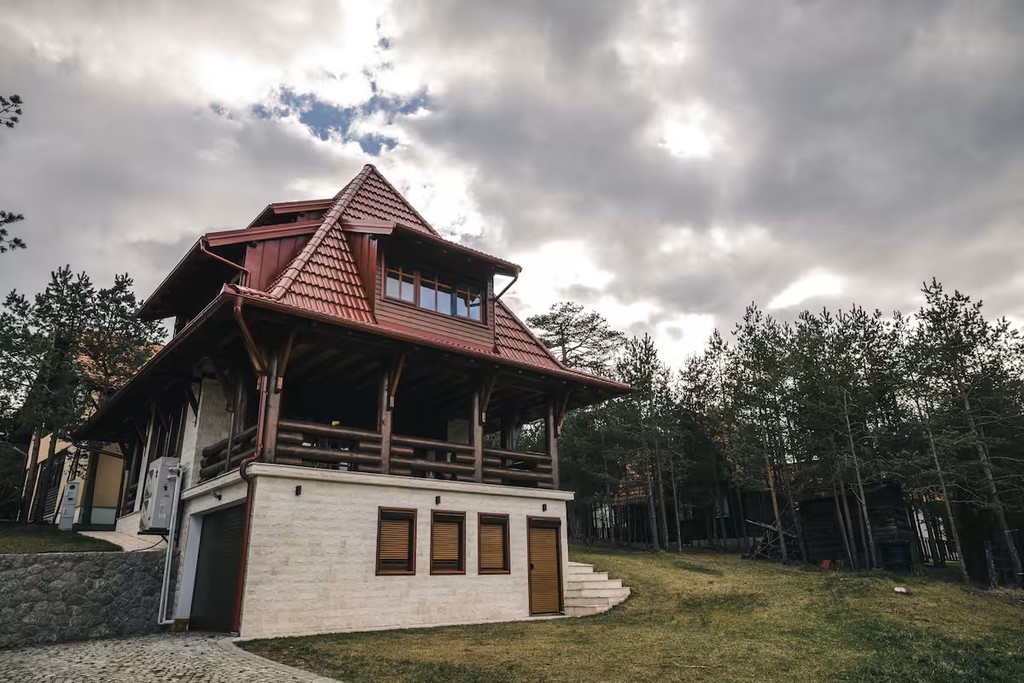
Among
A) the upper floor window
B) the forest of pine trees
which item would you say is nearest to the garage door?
the upper floor window

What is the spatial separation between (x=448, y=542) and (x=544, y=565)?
3.12 meters

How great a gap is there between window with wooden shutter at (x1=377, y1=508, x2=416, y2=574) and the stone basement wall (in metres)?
5.01

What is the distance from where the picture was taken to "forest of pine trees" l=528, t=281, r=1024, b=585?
2456 cm

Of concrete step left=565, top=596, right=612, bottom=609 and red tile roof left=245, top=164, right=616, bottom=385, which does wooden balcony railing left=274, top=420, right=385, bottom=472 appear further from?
concrete step left=565, top=596, right=612, bottom=609

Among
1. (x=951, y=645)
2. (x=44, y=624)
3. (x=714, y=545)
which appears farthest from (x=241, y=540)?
(x=714, y=545)

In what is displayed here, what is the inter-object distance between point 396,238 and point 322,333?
158 inches

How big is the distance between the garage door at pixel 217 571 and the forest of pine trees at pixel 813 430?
2094 cm

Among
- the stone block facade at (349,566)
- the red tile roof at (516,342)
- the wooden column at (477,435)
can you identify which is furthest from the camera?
the red tile roof at (516,342)

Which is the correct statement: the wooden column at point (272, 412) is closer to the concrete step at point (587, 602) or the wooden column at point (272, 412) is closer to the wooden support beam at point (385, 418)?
the wooden support beam at point (385, 418)

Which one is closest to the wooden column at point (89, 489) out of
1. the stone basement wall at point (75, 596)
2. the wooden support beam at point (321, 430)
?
the stone basement wall at point (75, 596)

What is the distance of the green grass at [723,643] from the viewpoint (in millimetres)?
9109

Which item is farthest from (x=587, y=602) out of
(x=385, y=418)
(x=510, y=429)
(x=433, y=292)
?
(x=433, y=292)

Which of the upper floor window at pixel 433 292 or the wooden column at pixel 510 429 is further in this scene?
the wooden column at pixel 510 429

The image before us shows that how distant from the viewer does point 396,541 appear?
47.2ft
